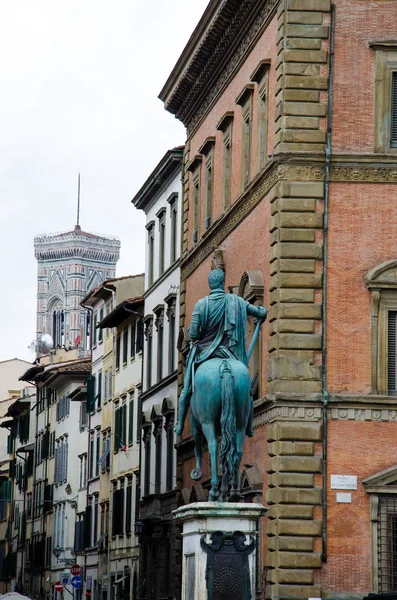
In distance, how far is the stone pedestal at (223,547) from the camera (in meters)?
22.7

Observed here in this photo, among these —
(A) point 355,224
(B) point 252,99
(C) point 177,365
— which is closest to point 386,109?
(A) point 355,224

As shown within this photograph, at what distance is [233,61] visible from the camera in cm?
4288

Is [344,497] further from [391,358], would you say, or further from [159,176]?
[159,176]

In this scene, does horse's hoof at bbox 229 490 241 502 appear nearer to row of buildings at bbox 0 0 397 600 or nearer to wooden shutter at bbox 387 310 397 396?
row of buildings at bbox 0 0 397 600

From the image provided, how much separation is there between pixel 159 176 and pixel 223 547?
1432 inches

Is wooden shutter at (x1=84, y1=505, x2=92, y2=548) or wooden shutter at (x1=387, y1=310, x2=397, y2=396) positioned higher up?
wooden shutter at (x1=387, y1=310, x2=397, y2=396)

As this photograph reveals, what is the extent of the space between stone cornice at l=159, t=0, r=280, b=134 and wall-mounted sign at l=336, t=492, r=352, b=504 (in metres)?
10.9

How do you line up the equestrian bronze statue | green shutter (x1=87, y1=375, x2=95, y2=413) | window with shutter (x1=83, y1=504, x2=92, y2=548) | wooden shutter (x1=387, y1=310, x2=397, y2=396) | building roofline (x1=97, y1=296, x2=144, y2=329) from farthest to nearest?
green shutter (x1=87, y1=375, x2=95, y2=413) → window with shutter (x1=83, y1=504, x2=92, y2=548) → building roofline (x1=97, y1=296, x2=144, y2=329) → wooden shutter (x1=387, y1=310, x2=397, y2=396) → the equestrian bronze statue

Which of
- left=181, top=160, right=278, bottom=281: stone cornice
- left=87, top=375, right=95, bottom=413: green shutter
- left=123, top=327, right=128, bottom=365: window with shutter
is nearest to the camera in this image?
left=181, top=160, right=278, bottom=281: stone cornice

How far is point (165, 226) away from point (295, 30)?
22.9 m

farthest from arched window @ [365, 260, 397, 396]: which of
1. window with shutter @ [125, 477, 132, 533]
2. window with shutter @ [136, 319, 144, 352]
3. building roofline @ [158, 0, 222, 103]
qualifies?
window with shutter @ [125, 477, 132, 533]

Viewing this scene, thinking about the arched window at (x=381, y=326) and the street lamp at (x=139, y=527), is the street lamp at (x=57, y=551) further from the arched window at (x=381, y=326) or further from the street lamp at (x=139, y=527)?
the arched window at (x=381, y=326)

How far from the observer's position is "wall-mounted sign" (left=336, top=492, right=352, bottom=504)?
34.3 metres

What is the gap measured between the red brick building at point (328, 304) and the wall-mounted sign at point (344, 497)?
0.07 feet
